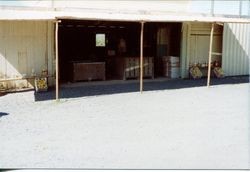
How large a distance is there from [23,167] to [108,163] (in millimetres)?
1378

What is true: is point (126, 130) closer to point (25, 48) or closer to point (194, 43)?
point (25, 48)

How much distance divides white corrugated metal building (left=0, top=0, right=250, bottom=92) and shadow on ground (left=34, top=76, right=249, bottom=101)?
1000mm

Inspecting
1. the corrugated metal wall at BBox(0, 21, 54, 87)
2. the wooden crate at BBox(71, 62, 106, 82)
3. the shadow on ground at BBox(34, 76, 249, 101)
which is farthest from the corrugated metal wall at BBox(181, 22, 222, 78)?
the corrugated metal wall at BBox(0, 21, 54, 87)

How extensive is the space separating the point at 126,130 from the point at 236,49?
11932 mm

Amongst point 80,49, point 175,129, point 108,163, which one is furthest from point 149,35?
point 108,163

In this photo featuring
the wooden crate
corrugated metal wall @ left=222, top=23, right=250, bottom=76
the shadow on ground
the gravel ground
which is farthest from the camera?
corrugated metal wall @ left=222, top=23, right=250, bottom=76

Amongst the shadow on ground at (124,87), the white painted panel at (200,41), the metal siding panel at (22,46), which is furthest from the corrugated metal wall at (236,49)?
the metal siding panel at (22,46)

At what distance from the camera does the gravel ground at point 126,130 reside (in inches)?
269

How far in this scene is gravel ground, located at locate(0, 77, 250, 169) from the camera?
22.4 feet

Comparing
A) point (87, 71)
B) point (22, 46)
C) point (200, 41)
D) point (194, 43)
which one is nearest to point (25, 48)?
point (22, 46)

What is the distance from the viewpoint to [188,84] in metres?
16.4

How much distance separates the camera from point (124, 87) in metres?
15.2

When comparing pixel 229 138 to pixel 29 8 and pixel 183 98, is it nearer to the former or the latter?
pixel 183 98

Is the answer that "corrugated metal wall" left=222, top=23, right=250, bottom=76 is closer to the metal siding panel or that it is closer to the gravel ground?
the gravel ground
